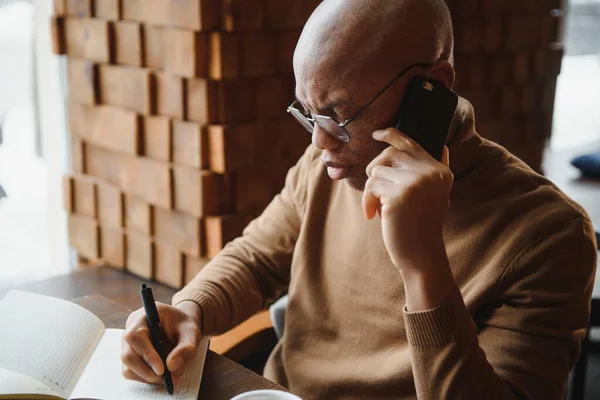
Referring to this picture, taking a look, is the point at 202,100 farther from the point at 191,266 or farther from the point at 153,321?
the point at 153,321

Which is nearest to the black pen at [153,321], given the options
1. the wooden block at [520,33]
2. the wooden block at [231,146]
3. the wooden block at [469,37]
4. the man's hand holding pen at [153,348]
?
the man's hand holding pen at [153,348]

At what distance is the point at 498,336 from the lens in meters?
1.12

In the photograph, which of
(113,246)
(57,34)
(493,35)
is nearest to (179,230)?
(113,246)

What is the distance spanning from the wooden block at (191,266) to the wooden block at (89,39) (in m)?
0.60

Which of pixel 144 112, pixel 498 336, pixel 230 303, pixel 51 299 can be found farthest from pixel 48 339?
pixel 144 112

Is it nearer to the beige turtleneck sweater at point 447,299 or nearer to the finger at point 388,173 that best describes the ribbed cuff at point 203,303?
the beige turtleneck sweater at point 447,299

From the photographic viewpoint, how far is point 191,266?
2.13 meters

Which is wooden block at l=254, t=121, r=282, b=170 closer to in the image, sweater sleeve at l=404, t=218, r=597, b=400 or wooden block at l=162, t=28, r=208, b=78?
wooden block at l=162, t=28, r=208, b=78

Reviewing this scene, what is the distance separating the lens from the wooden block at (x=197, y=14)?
72.4 inches

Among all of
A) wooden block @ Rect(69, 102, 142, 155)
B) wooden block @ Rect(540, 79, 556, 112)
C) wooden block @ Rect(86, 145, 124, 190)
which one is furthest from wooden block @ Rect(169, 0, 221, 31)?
wooden block @ Rect(540, 79, 556, 112)

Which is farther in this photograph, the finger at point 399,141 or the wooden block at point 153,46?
the wooden block at point 153,46

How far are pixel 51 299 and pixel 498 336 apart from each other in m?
0.71

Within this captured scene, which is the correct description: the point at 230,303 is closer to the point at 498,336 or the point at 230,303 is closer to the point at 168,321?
the point at 168,321

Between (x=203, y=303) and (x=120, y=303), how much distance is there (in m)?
0.36
